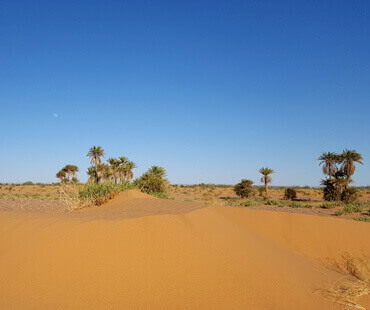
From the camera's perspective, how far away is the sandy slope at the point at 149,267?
361 centimetres

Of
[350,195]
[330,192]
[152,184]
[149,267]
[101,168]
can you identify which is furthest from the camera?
[101,168]

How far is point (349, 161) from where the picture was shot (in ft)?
116

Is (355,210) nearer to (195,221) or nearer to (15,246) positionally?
(195,221)

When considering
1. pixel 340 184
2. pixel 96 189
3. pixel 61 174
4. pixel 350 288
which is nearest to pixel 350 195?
pixel 340 184

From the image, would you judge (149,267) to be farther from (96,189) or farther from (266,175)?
(266,175)

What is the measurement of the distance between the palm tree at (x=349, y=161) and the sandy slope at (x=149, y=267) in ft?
115

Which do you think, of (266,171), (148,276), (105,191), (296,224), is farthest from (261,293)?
(266,171)

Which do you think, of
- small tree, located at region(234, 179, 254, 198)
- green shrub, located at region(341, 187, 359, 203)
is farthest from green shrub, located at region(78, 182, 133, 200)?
small tree, located at region(234, 179, 254, 198)

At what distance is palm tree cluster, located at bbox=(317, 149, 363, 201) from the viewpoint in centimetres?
3183

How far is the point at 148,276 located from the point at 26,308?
1544mm

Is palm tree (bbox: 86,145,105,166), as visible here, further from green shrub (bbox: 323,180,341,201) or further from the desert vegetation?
green shrub (bbox: 323,180,341,201)

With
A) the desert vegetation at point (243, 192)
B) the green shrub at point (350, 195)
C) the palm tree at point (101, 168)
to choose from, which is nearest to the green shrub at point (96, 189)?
the desert vegetation at point (243, 192)

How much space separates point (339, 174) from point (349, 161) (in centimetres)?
203

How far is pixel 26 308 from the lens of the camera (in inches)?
136
